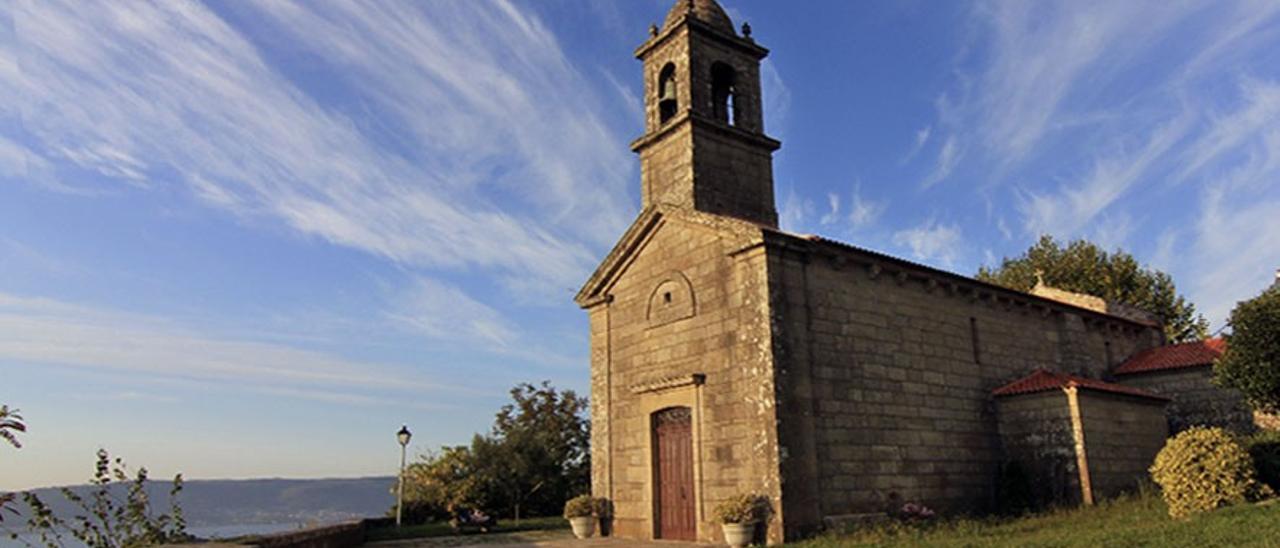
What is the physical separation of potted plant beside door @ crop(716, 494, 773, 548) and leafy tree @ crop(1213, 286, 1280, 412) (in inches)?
405

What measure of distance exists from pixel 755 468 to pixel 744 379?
1.58 m

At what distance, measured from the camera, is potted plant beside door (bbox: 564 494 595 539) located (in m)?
18.0

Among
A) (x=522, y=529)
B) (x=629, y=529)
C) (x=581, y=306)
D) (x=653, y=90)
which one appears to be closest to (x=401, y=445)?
(x=522, y=529)

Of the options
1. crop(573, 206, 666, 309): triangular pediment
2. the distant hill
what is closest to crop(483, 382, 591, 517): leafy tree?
crop(573, 206, 666, 309): triangular pediment

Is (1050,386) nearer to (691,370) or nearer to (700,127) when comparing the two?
(691,370)

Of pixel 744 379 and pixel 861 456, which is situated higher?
pixel 744 379

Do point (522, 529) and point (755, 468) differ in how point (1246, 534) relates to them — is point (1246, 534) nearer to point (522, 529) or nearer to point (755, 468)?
point (755, 468)

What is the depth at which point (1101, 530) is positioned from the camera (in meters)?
12.8

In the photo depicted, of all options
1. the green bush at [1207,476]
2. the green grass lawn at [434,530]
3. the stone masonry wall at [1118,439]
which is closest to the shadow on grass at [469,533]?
the green grass lawn at [434,530]

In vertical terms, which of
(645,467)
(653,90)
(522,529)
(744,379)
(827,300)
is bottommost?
(522,529)

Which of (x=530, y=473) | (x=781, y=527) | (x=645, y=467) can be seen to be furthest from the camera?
(x=530, y=473)

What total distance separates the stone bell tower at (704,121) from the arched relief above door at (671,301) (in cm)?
193

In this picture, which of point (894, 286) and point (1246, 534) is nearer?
point (1246, 534)

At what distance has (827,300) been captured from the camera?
16.2m
